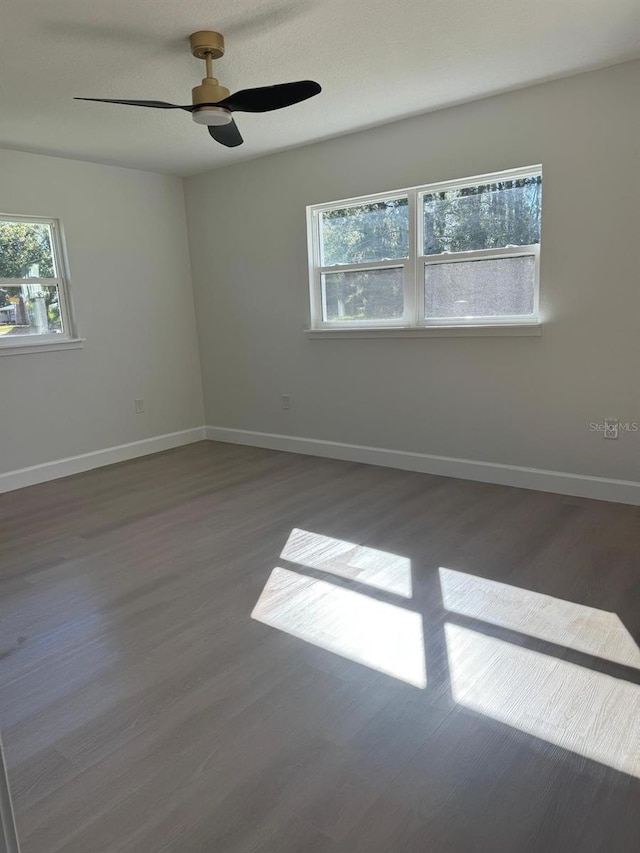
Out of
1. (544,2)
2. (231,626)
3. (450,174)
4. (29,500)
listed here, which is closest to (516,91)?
(450,174)

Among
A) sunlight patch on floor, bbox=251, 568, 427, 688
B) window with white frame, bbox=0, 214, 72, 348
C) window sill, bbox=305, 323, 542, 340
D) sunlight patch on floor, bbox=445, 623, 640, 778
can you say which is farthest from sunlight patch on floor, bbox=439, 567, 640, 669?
window with white frame, bbox=0, 214, 72, 348

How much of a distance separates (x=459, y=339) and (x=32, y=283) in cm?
332

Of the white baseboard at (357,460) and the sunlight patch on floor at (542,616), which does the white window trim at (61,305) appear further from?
the sunlight patch on floor at (542,616)

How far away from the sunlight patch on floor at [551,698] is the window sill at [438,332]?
7.22ft

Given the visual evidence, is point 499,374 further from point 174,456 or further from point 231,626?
point 174,456

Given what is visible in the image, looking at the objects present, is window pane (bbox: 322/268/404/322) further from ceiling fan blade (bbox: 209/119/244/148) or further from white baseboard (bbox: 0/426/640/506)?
ceiling fan blade (bbox: 209/119/244/148)

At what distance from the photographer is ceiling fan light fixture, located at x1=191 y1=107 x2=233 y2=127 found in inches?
104

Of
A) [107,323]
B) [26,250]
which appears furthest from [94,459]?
[26,250]

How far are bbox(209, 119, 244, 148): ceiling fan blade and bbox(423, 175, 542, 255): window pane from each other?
5.21ft

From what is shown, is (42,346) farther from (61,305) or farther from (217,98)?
(217,98)

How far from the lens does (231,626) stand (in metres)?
2.39

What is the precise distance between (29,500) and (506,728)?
3.66m

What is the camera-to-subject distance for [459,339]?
4.03 metres

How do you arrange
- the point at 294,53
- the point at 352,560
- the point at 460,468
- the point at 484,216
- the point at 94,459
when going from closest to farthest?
the point at 294,53
the point at 352,560
the point at 484,216
the point at 460,468
the point at 94,459
